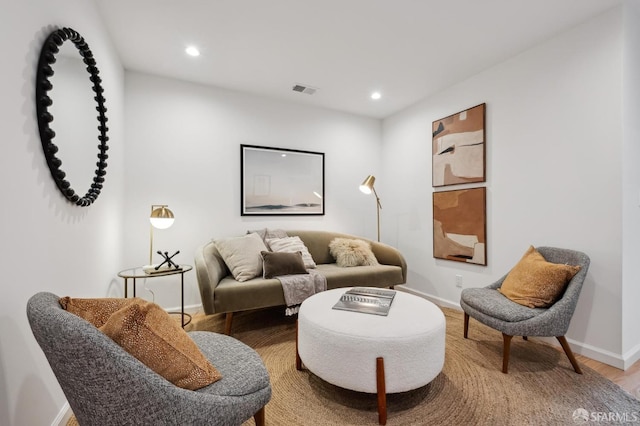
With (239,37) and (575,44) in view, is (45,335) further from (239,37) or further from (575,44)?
(575,44)

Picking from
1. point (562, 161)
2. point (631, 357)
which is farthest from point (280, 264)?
point (631, 357)

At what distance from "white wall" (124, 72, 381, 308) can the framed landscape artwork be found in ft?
0.28

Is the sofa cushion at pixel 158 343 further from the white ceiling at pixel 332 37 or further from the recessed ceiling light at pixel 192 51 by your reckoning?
the recessed ceiling light at pixel 192 51

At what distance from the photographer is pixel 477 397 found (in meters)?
1.74

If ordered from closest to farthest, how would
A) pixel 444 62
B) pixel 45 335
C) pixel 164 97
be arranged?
pixel 45 335 < pixel 444 62 < pixel 164 97

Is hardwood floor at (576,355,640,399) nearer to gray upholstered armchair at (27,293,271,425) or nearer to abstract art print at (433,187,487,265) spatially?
abstract art print at (433,187,487,265)

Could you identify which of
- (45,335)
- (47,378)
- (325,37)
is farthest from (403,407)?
(325,37)

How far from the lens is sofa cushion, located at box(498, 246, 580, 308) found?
2035 mm

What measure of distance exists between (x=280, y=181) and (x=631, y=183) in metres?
3.11

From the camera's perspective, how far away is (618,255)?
2072 mm

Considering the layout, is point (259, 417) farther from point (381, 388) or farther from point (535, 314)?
point (535, 314)

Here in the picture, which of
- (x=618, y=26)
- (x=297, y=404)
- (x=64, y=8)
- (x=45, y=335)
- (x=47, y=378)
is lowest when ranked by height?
(x=297, y=404)

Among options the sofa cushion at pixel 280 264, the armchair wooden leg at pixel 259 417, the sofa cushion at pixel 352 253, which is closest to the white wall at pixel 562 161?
the sofa cushion at pixel 352 253

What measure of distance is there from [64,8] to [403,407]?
2776mm
